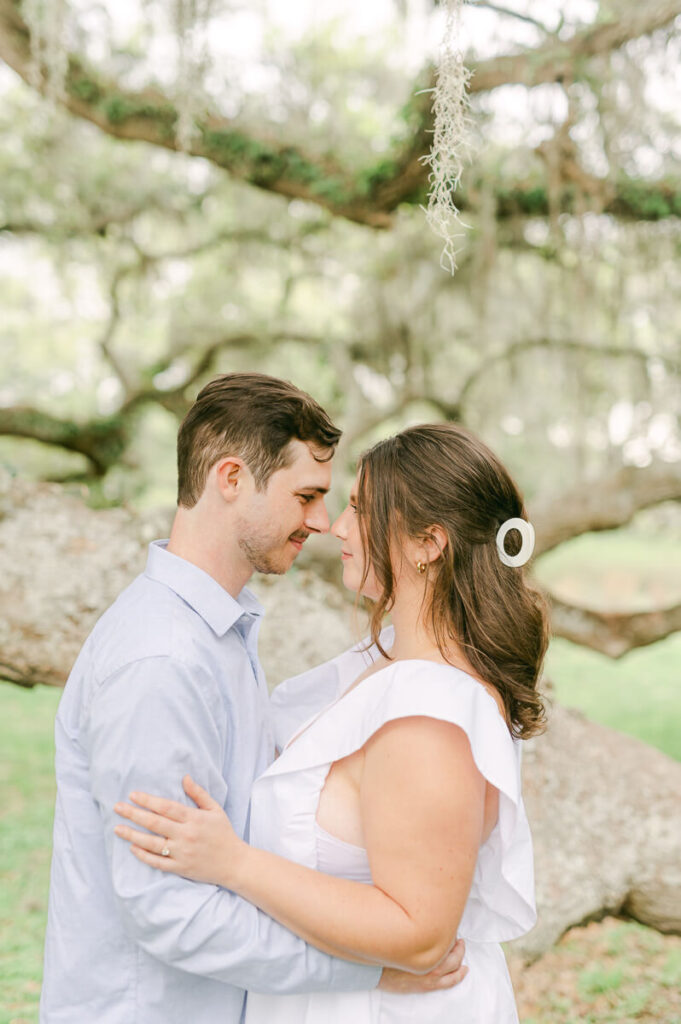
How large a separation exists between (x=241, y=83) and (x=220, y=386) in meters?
5.84

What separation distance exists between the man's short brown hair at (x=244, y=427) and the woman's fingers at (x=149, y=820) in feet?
2.16

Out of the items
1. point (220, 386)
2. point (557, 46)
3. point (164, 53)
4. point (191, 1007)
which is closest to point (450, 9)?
point (220, 386)

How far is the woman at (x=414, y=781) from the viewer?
1.39 metres

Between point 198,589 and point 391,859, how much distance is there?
608 mm

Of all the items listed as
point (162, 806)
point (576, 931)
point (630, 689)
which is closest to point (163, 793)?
point (162, 806)

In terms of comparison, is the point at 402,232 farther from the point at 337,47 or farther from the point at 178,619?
the point at 178,619

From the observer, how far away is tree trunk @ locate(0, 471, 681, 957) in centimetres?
387

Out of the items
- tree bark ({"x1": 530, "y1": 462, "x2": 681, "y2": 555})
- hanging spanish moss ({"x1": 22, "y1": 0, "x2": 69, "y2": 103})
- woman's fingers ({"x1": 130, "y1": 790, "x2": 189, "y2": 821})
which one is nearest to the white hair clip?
woman's fingers ({"x1": 130, "y1": 790, "x2": 189, "y2": 821})

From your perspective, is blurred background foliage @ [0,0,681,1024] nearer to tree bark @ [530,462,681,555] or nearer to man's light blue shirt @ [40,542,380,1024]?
tree bark @ [530,462,681,555]

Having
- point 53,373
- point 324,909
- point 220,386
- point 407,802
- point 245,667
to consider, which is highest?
point 53,373

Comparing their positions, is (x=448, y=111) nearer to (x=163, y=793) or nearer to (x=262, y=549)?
(x=262, y=549)

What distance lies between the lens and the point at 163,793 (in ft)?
4.61

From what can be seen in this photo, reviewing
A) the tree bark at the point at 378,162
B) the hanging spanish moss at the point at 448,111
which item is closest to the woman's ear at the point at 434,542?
the hanging spanish moss at the point at 448,111

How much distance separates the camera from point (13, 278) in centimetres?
1137
